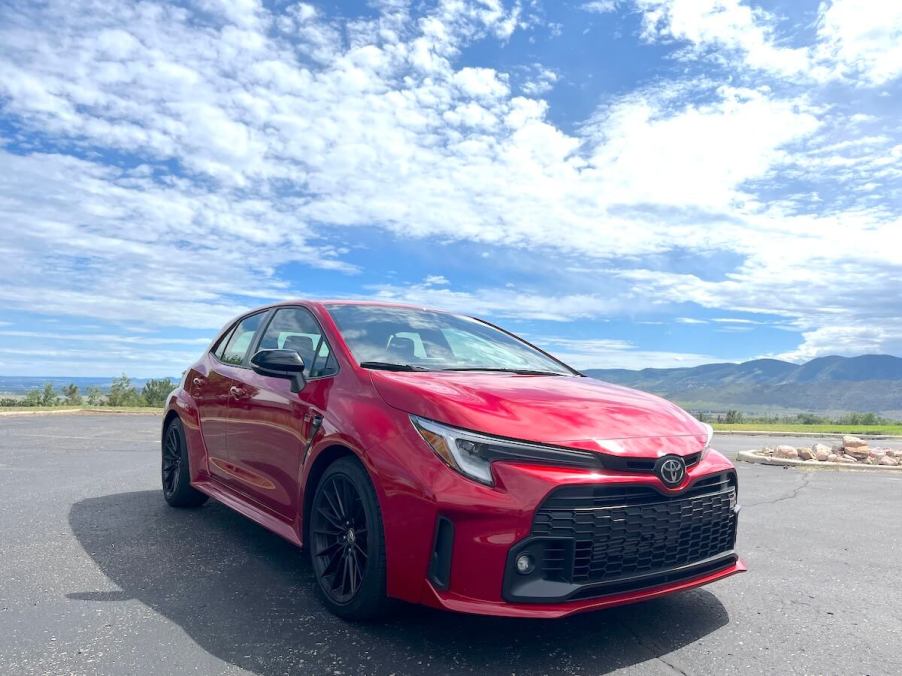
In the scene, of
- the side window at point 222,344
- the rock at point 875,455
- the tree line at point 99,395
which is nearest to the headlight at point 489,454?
the side window at point 222,344

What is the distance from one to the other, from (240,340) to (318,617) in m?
2.59

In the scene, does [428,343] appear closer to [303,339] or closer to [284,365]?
[303,339]

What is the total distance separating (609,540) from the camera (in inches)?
115

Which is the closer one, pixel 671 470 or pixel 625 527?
pixel 625 527

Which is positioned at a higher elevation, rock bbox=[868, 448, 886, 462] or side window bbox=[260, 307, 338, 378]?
side window bbox=[260, 307, 338, 378]

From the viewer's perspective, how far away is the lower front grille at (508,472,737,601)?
2852 mm

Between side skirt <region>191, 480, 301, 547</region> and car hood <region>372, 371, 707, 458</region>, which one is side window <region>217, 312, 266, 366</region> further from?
car hood <region>372, 371, 707, 458</region>

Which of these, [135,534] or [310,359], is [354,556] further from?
[135,534]

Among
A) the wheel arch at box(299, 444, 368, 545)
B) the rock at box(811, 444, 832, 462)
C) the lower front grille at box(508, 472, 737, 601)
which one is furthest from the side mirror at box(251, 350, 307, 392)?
the rock at box(811, 444, 832, 462)

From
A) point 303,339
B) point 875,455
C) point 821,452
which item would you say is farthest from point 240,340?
point 875,455

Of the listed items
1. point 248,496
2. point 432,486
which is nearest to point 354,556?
point 432,486

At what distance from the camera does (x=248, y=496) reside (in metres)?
4.58

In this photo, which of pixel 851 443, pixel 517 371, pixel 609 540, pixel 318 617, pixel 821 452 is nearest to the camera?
pixel 609 540

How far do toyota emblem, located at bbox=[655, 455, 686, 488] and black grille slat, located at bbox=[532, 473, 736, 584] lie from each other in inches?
2.6
